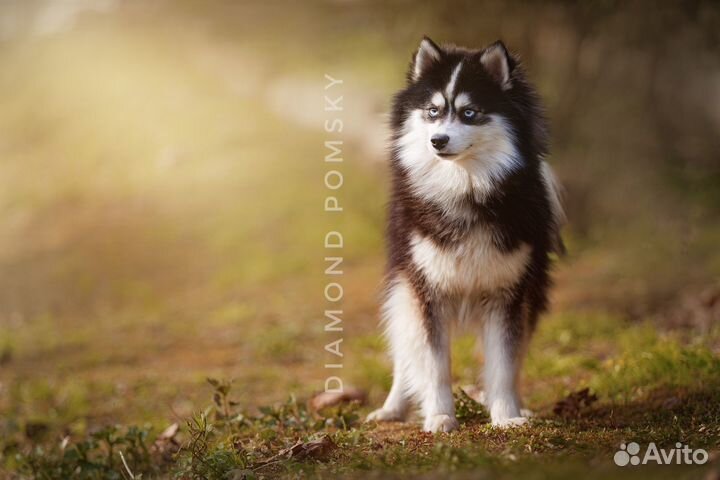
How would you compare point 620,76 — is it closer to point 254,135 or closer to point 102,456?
point 254,135

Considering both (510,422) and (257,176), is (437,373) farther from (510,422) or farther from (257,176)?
(257,176)

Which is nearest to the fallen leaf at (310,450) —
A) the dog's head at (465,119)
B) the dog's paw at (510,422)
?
the dog's paw at (510,422)

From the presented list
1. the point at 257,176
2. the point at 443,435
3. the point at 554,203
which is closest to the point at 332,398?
the point at 443,435

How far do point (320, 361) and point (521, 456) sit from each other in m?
3.99

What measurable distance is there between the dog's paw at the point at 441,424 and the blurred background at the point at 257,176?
206cm

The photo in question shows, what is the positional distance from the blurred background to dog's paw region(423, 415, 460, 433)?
2.06 metres

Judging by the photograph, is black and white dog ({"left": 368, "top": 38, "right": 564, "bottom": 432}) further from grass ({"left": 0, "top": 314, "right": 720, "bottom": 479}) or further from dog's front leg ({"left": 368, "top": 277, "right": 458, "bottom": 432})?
grass ({"left": 0, "top": 314, "right": 720, "bottom": 479})

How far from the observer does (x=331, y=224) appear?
10336mm

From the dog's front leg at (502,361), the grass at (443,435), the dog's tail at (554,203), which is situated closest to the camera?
the grass at (443,435)

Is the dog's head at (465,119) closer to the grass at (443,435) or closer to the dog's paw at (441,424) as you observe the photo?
A: the dog's paw at (441,424)

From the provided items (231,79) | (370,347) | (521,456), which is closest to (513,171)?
(521,456)

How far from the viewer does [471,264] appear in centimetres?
382

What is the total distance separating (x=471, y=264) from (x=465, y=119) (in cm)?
67

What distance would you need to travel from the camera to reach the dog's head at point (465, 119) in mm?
3703
